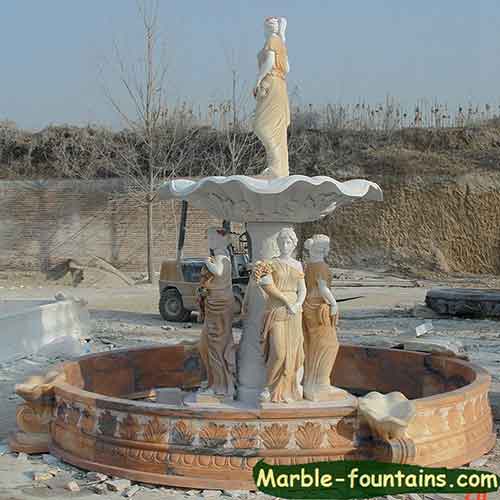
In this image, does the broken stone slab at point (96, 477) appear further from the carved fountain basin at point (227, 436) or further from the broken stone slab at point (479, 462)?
the broken stone slab at point (479, 462)

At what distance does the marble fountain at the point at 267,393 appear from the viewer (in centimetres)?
570

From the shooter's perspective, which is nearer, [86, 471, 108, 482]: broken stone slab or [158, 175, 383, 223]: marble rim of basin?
[86, 471, 108, 482]: broken stone slab

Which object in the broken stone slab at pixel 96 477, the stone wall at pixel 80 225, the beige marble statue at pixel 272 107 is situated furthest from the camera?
the stone wall at pixel 80 225

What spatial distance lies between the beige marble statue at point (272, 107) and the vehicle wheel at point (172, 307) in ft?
29.4

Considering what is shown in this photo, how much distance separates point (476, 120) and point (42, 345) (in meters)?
25.4

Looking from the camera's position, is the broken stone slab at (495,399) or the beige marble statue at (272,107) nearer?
the beige marble statue at (272,107)

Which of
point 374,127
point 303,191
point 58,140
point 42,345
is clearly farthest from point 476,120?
point 303,191

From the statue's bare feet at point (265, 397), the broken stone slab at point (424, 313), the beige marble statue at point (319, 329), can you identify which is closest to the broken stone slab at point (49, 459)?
the statue's bare feet at point (265, 397)

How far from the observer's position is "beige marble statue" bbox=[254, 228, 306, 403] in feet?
21.0

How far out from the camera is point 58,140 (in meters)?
30.8

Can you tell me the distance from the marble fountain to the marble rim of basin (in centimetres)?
2

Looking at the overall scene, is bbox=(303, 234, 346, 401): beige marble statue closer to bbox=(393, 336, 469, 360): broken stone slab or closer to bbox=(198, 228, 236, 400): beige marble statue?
bbox=(198, 228, 236, 400): beige marble statue

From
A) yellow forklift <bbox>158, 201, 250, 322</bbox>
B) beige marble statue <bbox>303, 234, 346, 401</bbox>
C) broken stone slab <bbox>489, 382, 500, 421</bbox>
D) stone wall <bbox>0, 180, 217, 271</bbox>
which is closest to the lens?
beige marble statue <bbox>303, 234, 346, 401</bbox>

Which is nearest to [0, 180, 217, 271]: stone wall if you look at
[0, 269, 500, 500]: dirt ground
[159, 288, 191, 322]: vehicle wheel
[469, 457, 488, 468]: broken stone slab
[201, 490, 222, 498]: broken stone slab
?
[0, 269, 500, 500]: dirt ground
